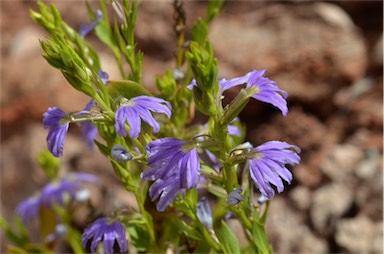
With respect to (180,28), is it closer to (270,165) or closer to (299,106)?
(270,165)

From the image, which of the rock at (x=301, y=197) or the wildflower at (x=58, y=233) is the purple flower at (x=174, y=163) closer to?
the wildflower at (x=58, y=233)

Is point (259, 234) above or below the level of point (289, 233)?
above

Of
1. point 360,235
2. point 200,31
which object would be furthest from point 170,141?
point 360,235

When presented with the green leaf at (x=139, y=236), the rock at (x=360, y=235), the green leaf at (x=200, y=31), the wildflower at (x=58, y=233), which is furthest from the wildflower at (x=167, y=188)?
the rock at (x=360, y=235)

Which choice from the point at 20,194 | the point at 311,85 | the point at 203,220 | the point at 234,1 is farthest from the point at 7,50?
the point at 203,220

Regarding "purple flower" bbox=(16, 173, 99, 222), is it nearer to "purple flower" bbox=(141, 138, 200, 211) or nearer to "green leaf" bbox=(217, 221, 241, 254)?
"green leaf" bbox=(217, 221, 241, 254)
